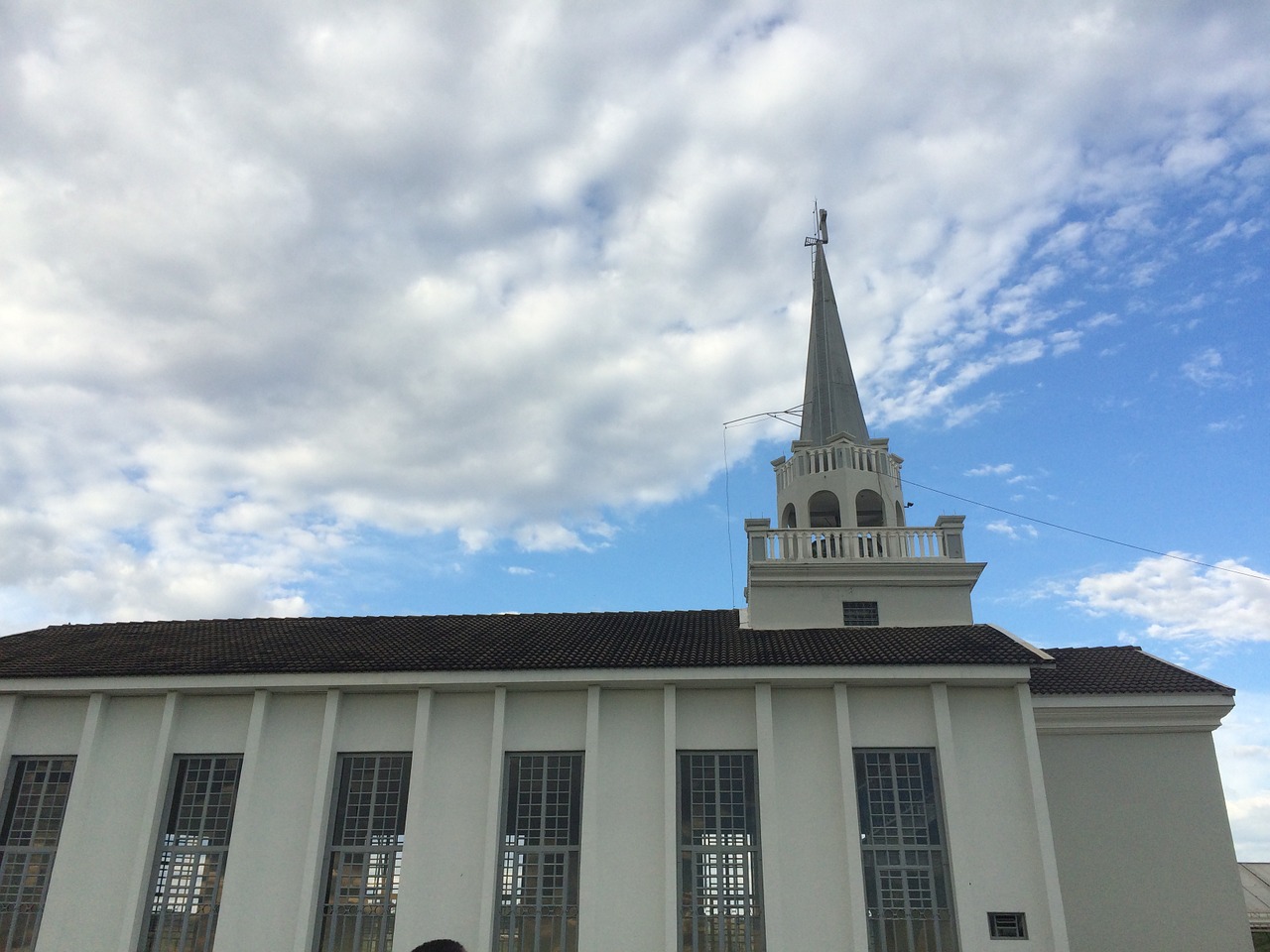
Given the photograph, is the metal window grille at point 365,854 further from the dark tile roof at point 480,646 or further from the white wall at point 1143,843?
the white wall at point 1143,843

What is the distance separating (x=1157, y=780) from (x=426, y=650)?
1653 cm

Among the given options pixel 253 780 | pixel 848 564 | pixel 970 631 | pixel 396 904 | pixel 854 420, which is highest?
pixel 854 420

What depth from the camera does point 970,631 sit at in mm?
20984

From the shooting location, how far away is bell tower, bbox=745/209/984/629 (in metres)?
22.2

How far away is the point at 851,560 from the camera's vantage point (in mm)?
22562

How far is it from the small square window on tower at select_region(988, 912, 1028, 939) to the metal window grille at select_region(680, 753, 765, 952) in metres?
4.26

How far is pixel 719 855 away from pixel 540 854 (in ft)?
11.8

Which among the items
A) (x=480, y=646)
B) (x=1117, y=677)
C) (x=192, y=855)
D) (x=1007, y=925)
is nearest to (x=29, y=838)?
(x=192, y=855)

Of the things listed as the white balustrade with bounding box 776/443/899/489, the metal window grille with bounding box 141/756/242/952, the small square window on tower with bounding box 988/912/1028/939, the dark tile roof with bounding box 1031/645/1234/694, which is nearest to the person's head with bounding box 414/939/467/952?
the small square window on tower with bounding box 988/912/1028/939

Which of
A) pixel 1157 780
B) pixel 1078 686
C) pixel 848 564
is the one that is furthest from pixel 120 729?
pixel 1157 780

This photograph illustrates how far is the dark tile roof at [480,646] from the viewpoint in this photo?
18.8m

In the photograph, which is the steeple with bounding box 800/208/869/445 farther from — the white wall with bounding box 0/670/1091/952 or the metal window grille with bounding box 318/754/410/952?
the metal window grille with bounding box 318/754/410/952

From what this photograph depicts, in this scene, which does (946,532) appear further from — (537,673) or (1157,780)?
(537,673)

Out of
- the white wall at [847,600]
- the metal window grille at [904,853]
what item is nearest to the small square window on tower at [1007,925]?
the metal window grille at [904,853]
